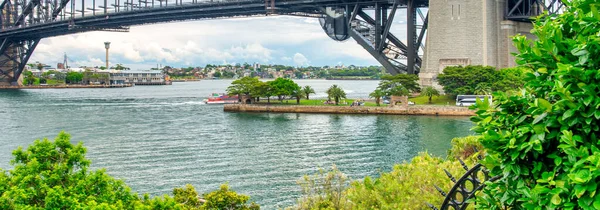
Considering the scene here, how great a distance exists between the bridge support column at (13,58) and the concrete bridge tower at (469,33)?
2827 inches

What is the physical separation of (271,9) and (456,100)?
21396 mm

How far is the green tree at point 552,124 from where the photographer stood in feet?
16.5

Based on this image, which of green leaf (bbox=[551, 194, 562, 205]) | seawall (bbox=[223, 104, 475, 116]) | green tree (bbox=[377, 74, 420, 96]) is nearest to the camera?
green leaf (bbox=[551, 194, 562, 205])

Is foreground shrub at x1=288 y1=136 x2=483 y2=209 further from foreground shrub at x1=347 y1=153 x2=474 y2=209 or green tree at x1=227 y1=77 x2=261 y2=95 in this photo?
green tree at x1=227 y1=77 x2=261 y2=95

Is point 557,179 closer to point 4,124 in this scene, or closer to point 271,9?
point 4,124

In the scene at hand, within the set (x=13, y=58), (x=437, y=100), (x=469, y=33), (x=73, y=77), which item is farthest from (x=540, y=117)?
(x=73, y=77)

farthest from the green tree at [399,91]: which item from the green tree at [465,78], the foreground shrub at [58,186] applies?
the foreground shrub at [58,186]

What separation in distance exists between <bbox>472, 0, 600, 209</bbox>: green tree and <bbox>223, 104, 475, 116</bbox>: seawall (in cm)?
4366

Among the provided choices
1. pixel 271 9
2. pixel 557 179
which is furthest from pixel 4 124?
pixel 557 179

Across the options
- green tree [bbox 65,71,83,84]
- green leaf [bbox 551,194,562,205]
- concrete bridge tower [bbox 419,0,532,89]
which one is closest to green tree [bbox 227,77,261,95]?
concrete bridge tower [bbox 419,0,532,89]

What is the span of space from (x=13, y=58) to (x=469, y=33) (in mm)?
82762

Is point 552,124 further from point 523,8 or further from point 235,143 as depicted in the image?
point 523,8

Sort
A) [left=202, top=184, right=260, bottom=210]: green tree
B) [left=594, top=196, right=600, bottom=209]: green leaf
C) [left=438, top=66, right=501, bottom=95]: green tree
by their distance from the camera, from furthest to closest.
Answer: [left=438, top=66, right=501, bottom=95]: green tree
[left=202, top=184, right=260, bottom=210]: green tree
[left=594, top=196, right=600, bottom=209]: green leaf

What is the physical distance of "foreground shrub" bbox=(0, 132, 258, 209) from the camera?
1028 cm
